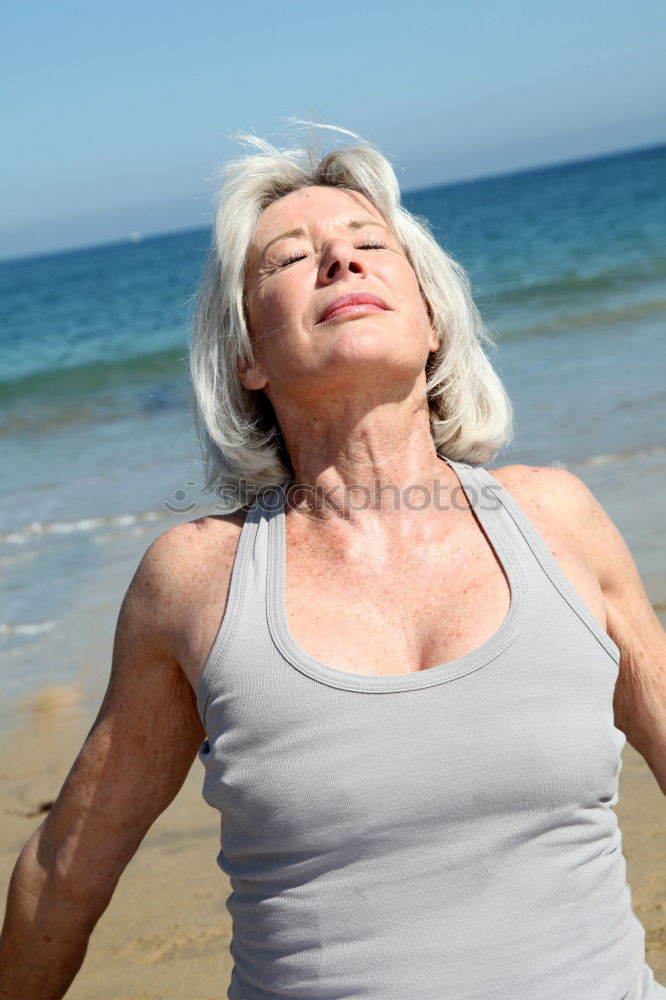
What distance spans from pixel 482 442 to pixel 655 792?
1.49m

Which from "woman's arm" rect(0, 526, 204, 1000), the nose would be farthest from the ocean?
"woman's arm" rect(0, 526, 204, 1000)

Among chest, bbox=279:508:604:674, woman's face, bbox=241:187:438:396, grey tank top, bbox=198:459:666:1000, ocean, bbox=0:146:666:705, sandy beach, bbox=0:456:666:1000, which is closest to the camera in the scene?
grey tank top, bbox=198:459:666:1000

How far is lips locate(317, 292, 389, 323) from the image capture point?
7.44 feet

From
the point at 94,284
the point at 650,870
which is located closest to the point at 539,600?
the point at 650,870

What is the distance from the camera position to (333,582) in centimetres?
212

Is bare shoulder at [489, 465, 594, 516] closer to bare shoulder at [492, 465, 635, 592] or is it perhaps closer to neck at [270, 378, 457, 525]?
bare shoulder at [492, 465, 635, 592]

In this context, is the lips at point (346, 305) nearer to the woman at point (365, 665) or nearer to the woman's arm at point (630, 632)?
the woman at point (365, 665)

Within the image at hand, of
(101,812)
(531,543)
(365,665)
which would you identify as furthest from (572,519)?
(101,812)

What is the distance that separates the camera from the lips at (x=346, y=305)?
2.27m

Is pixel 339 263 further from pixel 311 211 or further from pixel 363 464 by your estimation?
pixel 363 464

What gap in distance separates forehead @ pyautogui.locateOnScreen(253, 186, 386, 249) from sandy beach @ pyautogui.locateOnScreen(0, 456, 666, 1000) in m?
1.90

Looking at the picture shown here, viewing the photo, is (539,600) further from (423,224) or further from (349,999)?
(423,224)

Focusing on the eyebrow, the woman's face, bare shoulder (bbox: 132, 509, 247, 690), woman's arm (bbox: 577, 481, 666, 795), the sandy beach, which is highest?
the eyebrow

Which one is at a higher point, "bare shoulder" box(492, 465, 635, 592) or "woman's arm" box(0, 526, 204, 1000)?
"bare shoulder" box(492, 465, 635, 592)
